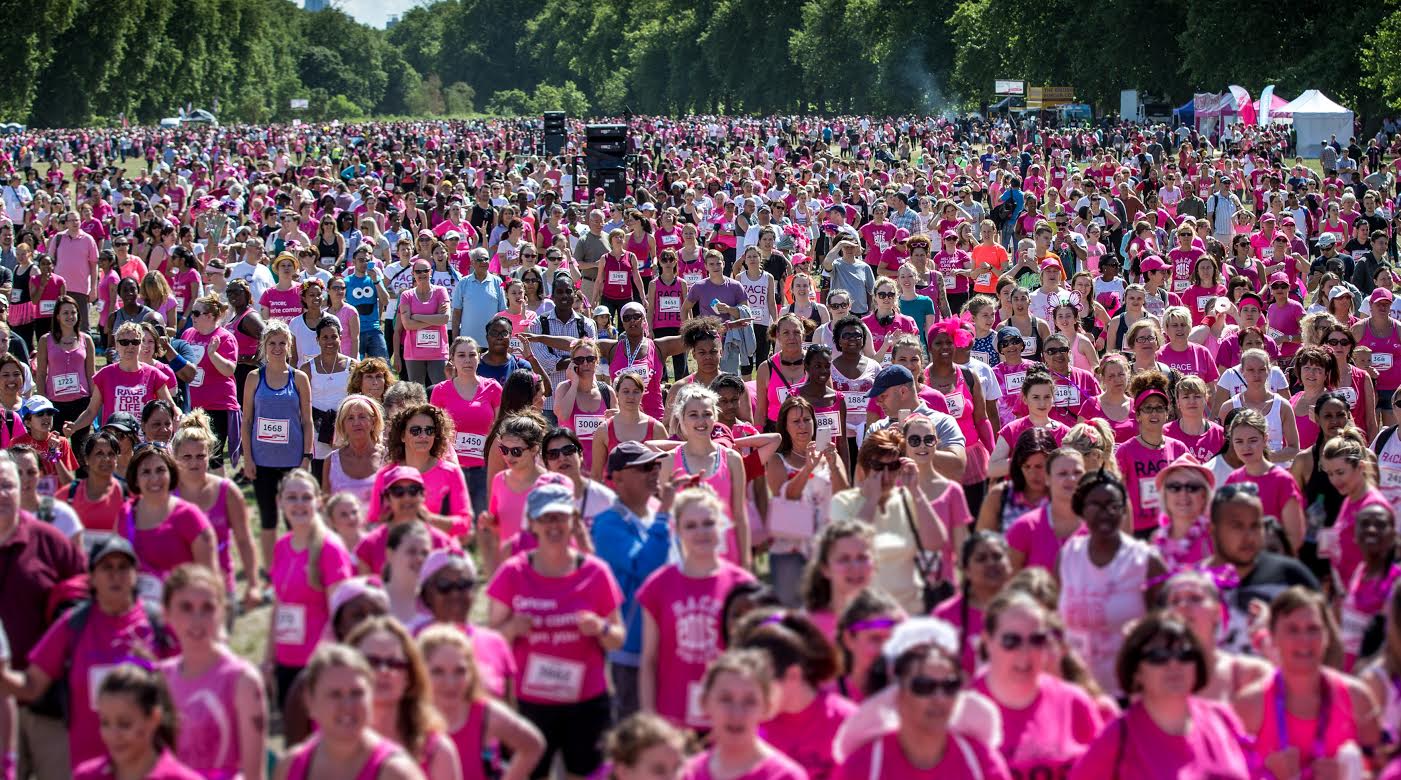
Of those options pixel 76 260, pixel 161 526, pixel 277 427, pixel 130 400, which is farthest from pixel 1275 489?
pixel 76 260

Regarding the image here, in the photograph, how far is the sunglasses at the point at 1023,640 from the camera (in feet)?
16.8

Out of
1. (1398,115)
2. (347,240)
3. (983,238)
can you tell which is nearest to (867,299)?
(983,238)

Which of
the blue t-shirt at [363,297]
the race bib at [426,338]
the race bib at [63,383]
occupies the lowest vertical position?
the race bib at [63,383]

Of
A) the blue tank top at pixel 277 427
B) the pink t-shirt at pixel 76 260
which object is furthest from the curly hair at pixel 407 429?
the pink t-shirt at pixel 76 260

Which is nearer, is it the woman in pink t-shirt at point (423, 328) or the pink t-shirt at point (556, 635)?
the pink t-shirt at point (556, 635)

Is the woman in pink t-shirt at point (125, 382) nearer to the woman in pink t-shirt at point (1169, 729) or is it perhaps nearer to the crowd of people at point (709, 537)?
the crowd of people at point (709, 537)

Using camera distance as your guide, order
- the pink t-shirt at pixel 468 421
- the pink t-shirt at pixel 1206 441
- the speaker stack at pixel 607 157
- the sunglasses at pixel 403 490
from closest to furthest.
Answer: the sunglasses at pixel 403 490
the pink t-shirt at pixel 1206 441
the pink t-shirt at pixel 468 421
the speaker stack at pixel 607 157

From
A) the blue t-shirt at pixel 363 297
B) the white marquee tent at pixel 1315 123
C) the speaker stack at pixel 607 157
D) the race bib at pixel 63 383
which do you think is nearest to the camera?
the race bib at pixel 63 383

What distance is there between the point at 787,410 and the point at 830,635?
276cm

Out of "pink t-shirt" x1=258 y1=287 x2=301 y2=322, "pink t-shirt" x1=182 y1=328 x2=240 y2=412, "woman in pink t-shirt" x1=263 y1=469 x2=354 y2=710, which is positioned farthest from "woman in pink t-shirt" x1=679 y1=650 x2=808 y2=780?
"pink t-shirt" x1=258 y1=287 x2=301 y2=322

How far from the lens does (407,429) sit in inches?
332

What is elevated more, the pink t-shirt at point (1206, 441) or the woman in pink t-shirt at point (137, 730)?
the pink t-shirt at point (1206, 441)

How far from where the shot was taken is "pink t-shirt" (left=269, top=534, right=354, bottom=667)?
6.32 m

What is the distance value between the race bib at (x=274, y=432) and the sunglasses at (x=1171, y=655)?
6069 mm
